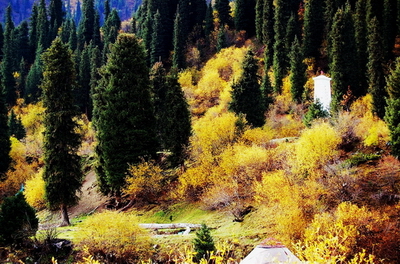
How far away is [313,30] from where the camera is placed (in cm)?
5581

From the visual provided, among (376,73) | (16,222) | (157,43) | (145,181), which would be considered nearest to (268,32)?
(157,43)

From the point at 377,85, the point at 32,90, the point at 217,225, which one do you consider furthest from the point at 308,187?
the point at 32,90

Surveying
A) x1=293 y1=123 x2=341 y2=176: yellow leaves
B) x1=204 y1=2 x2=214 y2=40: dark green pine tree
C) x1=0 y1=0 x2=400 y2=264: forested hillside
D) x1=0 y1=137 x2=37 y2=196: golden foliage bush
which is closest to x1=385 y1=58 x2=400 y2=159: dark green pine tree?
x1=0 y1=0 x2=400 y2=264: forested hillside

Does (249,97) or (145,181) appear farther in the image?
(249,97)

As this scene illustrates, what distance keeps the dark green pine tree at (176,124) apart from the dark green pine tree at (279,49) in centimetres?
2310

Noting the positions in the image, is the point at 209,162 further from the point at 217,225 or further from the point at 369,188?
the point at 369,188

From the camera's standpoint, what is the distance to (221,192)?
26031 millimetres

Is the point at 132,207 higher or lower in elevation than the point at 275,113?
lower

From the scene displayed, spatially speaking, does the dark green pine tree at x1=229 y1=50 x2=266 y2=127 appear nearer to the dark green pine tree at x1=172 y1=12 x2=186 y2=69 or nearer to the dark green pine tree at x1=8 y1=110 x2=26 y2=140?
the dark green pine tree at x1=172 y1=12 x2=186 y2=69

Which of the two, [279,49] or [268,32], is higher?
[268,32]

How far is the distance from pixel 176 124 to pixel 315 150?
11734 mm

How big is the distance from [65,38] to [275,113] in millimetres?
60072

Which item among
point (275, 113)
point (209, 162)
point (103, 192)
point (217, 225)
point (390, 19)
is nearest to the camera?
point (217, 225)

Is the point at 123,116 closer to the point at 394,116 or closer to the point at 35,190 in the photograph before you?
the point at 35,190
